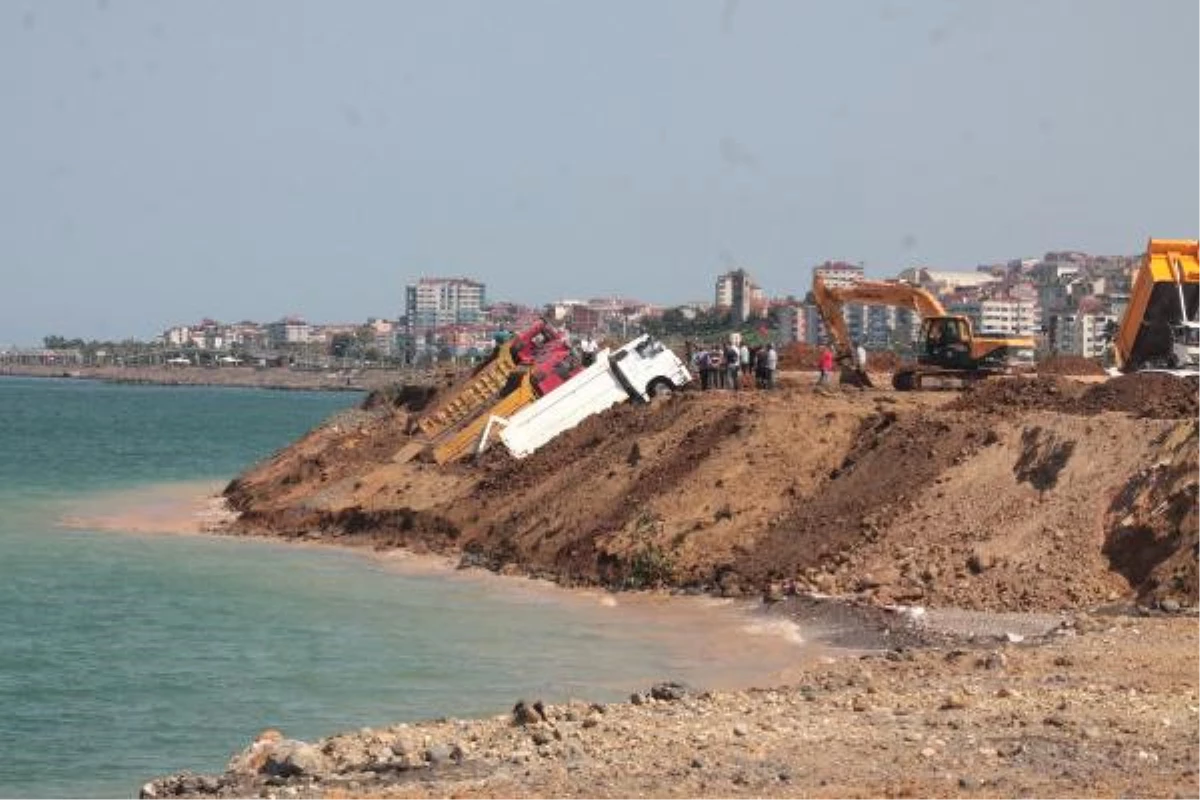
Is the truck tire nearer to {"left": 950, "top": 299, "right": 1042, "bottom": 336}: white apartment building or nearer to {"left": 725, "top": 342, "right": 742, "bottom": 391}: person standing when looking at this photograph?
{"left": 725, "top": 342, "right": 742, "bottom": 391}: person standing

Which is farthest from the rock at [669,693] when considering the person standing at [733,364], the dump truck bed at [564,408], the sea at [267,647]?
the person standing at [733,364]

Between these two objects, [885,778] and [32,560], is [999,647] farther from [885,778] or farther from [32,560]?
[32,560]

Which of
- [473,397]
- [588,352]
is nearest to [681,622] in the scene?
[473,397]

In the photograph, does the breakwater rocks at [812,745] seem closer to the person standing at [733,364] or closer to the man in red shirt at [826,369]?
the person standing at [733,364]

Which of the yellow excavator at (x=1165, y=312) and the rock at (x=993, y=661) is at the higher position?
the yellow excavator at (x=1165, y=312)

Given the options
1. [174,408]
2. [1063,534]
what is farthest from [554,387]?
[174,408]

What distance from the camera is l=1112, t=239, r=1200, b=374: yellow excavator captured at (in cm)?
3609

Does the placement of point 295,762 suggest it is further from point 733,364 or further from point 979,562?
point 733,364

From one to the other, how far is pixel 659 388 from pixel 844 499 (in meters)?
12.7

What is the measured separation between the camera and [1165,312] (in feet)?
122

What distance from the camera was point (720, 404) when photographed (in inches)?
1355

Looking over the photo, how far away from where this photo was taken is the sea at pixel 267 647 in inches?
688

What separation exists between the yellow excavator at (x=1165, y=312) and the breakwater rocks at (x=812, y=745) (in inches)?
755

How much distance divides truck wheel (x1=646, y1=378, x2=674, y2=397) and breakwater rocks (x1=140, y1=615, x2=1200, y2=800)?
22291mm
